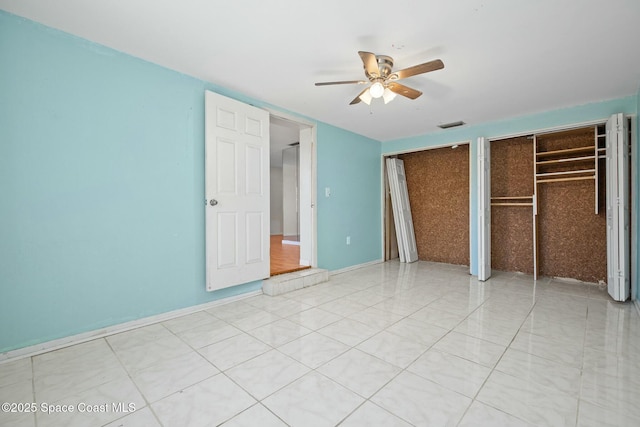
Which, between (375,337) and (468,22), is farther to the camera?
(375,337)

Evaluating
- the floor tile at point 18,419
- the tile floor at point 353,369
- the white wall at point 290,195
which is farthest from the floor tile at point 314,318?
the white wall at point 290,195

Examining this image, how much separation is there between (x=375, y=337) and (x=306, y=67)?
8.31ft

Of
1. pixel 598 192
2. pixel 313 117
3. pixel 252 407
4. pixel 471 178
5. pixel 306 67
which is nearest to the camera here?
pixel 252 407

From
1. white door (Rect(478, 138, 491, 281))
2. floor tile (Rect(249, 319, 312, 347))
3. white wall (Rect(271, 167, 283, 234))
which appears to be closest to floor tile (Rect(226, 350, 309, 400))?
floor tile (Rect(249, 319, 312, 347))

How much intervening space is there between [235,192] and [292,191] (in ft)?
17.2

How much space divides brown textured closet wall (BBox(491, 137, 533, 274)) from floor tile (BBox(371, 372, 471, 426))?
3.98 metres

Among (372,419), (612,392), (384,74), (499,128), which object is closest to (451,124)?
(499,128)

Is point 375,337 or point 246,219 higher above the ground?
point 246,219

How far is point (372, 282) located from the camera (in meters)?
4.09

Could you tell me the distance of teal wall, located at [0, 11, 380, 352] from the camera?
202 centimetres

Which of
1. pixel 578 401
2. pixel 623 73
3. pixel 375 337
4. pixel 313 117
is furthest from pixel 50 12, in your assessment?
pixel 623 73

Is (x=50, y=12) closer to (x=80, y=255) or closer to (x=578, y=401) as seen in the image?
(x=80, y=255)

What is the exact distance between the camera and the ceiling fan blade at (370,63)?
2162mm

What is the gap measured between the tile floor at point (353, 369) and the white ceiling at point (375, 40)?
2.41 m
